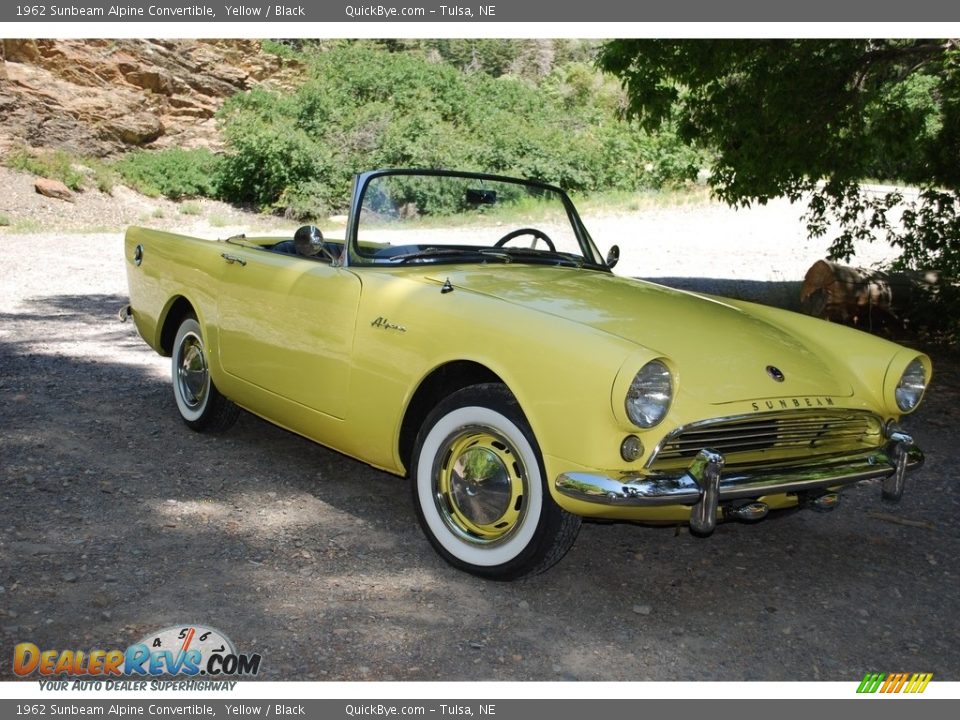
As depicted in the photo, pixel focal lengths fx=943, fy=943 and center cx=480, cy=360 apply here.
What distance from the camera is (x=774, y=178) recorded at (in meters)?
8.91

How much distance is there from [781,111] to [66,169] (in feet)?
54.2

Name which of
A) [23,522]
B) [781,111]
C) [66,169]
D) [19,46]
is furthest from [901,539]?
[19,46]

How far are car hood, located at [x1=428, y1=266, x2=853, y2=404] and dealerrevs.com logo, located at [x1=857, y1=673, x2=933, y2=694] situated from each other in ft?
3.24

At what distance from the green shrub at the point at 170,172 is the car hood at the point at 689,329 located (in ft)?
61.9

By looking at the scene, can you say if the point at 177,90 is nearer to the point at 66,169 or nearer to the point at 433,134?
the point at 66,169

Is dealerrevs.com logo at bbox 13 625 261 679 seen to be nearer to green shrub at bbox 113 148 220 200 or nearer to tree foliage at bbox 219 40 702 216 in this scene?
tree foliage at bbox 219 40 702 216

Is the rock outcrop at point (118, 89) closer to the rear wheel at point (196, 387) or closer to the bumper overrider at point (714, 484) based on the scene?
the rear wheel at point (196, 387)

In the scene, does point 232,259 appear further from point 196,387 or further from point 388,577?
point 388,577

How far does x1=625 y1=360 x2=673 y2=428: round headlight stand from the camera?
3129mm

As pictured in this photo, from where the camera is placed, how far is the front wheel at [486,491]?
335 cm

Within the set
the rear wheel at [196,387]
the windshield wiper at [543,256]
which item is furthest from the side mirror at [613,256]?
the rear wheel at [196,387]

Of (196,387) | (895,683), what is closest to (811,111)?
(196,387)

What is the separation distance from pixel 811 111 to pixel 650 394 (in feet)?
20.2

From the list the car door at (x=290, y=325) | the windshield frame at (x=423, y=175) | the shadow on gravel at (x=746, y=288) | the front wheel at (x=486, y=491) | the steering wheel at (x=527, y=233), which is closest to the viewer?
the front wheel at (x=486, y=491)
